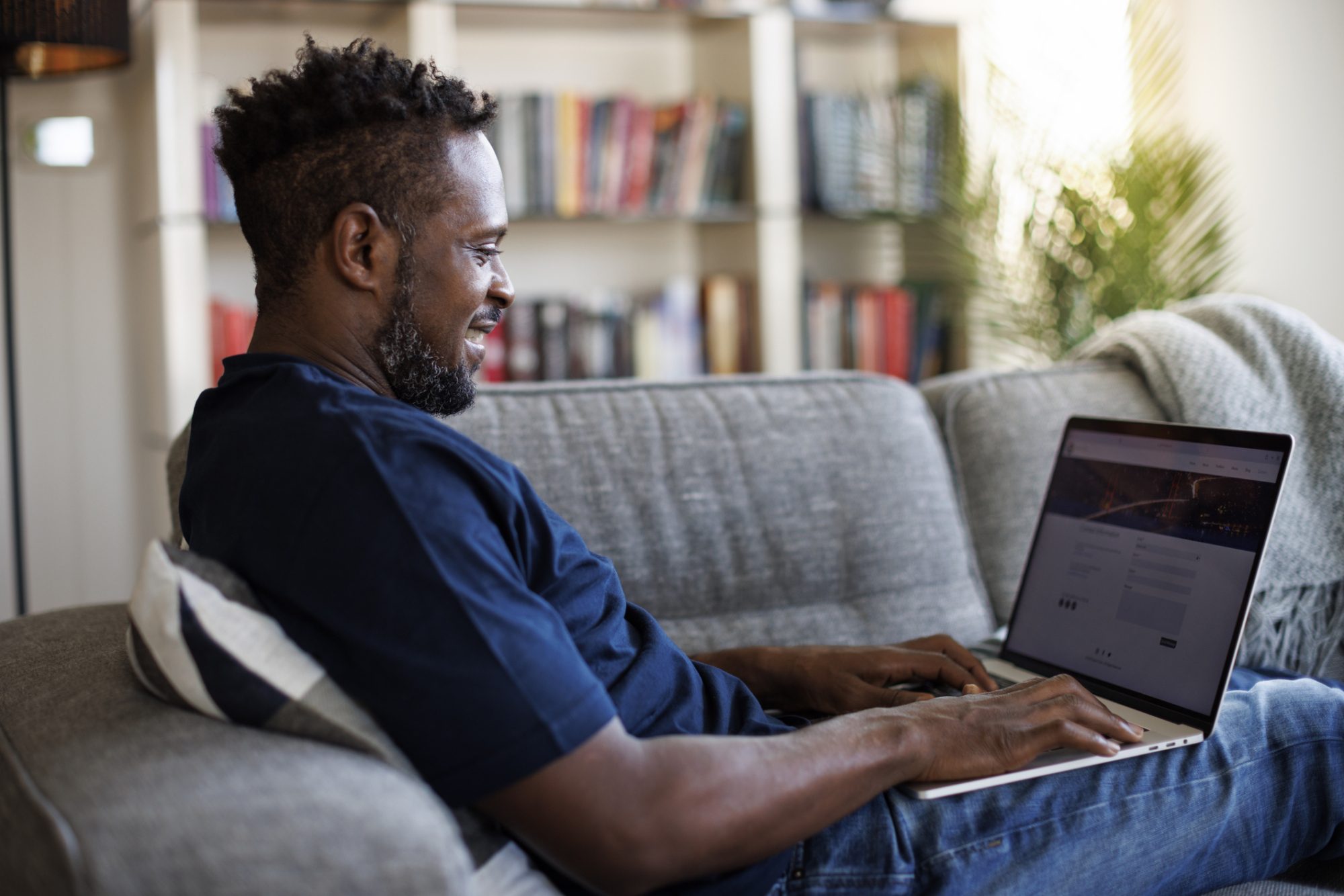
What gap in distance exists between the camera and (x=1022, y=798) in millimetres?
1027

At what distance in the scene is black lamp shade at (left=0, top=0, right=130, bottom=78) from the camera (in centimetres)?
208

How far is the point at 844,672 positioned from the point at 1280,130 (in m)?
2.05

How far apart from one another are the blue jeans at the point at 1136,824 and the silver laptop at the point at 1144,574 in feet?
0.11

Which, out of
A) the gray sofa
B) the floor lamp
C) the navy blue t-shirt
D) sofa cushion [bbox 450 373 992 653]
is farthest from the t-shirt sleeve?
the floor lamp

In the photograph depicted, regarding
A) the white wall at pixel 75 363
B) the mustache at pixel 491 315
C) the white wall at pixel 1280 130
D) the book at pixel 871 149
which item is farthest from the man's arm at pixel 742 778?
the white wall at pixel 75 363

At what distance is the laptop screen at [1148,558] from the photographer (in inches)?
44.9

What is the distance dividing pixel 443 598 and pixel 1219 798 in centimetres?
77

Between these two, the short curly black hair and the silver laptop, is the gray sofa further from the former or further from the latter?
the short curly black hair

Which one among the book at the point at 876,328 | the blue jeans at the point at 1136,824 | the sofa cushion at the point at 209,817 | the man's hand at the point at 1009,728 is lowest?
the blue jeans at the point at 1136,824

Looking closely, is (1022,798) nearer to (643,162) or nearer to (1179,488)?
(1179,488)

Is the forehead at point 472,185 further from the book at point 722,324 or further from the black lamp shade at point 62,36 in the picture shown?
the book at point 722,324

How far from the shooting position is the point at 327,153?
3.34ft

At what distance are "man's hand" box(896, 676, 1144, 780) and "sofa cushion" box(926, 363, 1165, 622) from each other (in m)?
0.60

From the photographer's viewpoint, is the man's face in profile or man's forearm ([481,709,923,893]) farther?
the man's face in profile
